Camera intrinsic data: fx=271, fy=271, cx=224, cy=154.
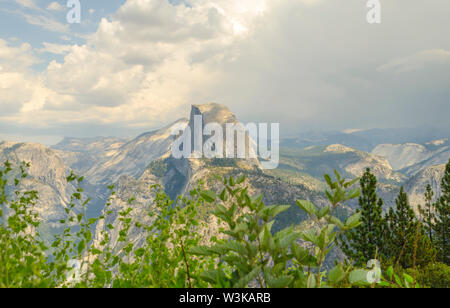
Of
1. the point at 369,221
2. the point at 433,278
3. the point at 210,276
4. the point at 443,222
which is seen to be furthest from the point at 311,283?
the point at 443,222

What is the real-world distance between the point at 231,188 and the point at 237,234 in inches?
23.5

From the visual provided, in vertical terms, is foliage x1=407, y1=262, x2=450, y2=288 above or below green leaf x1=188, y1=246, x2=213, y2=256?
below

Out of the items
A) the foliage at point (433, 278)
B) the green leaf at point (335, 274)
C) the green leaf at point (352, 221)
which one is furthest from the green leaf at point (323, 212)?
the foliage at point (433, 278)

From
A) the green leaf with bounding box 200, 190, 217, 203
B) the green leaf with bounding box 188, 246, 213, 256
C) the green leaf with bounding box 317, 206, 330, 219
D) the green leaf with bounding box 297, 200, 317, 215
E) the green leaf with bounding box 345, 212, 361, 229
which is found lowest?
the green leaf with bounding box 188, 246, 213, 256

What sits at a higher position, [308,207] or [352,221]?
[308,207]

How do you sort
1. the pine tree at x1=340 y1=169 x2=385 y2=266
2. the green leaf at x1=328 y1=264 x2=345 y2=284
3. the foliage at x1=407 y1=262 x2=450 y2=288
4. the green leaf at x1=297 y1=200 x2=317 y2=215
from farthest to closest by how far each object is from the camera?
the pine tree at x1=340 y1=169 x2=385 y2=266 → the foliage at x1=407 y1=262 x2=450 y2=288 → the green leaf at x1=297 y1=200 x2=317 y2=215 → the green leaf at x1=328 y1=264 x2=345 y2=284

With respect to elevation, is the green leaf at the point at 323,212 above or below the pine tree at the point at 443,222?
above

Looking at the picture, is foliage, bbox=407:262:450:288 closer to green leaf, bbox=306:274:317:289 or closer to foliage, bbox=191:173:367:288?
foliage, bbox=191:173:367:288

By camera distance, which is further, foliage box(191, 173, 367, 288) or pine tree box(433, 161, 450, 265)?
pine tree box(433, 161, 450, 265)

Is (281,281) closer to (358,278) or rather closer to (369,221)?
(358,278)

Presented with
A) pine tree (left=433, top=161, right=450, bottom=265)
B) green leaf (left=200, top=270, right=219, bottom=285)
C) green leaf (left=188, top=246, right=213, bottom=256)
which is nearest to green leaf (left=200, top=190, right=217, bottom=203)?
green leaf (left=188, top=246, right=213, bottom=256)

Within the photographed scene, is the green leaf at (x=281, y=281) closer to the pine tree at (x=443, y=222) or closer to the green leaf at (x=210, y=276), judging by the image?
the green leaf at (x=210, y=276)
